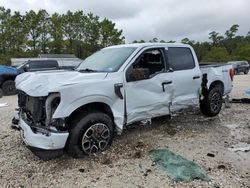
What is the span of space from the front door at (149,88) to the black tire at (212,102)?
1792 mm

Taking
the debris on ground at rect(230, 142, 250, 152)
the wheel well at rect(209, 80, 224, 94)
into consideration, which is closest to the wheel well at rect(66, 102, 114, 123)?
the debris on ground at rect(230, 142, 250, 152)

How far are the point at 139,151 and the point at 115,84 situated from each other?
122 centimetres

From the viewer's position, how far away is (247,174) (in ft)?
14.3

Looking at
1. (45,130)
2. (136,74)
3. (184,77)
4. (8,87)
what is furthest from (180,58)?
(8,87)

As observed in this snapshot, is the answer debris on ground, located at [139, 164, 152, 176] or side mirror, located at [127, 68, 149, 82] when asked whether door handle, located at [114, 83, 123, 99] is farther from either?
debris on ground, located at [139, 164, 152, 176]

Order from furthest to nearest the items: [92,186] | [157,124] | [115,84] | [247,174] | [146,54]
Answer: [157,124] < [146,54] < [115,84] < [247,174] < [92,186]

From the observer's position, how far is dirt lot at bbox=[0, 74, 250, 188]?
4172 millimetres

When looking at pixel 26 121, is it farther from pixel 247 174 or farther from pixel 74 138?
pixel 247 174

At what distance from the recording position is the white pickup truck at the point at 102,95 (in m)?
4.55

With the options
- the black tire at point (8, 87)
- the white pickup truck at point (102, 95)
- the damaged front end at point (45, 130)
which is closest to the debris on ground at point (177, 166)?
the white pickup truck at point (102, 95)

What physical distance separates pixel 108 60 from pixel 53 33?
4537 centimetres

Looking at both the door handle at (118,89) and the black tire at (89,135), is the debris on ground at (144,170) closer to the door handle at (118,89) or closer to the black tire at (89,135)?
the black tire at (89,135)

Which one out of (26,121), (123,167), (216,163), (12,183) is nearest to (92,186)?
(123,167)

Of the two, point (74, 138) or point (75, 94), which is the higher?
point (75, 94)
